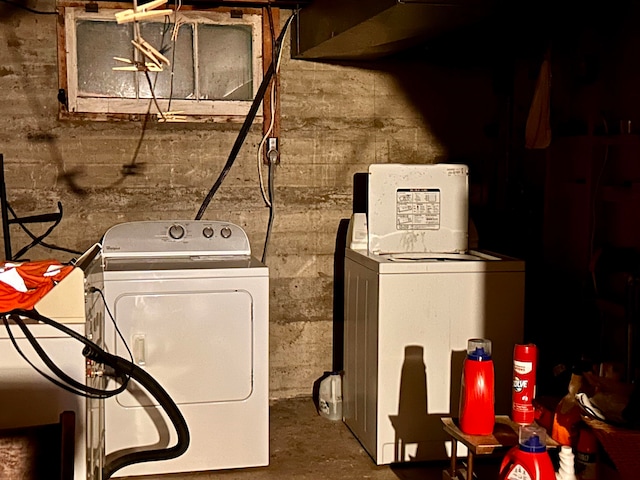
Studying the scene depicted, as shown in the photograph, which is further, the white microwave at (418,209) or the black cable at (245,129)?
the black cable at (245,129)

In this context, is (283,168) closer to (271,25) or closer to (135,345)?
(271,25)

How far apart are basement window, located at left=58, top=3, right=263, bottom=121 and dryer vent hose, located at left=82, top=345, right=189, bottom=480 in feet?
5.08

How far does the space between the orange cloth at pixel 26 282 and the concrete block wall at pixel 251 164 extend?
1.36 m

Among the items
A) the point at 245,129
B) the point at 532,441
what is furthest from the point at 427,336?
the point at 245,129

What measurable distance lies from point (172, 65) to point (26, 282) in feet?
5.84

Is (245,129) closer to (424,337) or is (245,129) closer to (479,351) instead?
(424,337)

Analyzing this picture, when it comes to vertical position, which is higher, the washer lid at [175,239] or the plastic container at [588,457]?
the washer lid at [175,239]

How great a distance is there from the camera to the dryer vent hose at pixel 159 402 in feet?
7.85

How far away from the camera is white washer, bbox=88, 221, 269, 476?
121 inches

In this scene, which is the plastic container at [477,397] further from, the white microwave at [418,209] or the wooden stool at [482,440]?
the white microwave at [418,209]

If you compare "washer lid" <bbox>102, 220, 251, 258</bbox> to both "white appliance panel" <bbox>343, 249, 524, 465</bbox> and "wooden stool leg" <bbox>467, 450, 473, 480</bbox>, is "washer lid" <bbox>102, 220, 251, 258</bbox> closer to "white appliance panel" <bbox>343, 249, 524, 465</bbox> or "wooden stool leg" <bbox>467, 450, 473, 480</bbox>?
"white appliance panel" <bbox>343, 249, 524, 465</bbox>

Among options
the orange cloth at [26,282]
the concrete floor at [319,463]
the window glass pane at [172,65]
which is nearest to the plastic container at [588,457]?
the concrete floor at [319,463]

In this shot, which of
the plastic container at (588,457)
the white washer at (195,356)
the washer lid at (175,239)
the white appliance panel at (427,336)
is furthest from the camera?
the washer lid at (175,239)

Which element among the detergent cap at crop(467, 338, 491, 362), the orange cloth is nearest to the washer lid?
the orange cloth
